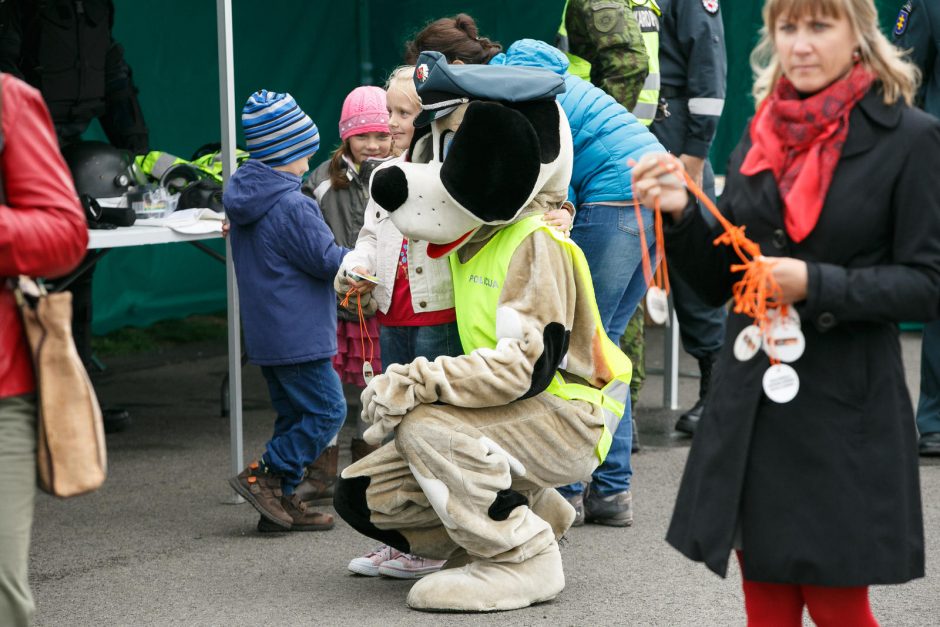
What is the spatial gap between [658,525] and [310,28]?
225 inches

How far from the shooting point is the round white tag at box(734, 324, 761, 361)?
2.58 m

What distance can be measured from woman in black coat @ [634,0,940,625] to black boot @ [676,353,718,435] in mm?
3904

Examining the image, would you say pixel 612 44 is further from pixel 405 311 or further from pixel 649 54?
pixel 405 311

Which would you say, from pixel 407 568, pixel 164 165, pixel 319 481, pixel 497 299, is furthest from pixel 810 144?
pixel 164 165

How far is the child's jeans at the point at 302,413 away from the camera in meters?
4.73

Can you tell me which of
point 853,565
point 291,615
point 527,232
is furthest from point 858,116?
point 291,615

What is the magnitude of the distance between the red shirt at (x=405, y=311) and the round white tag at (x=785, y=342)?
161 cm

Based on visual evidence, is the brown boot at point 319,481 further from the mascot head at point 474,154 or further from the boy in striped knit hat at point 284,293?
the mascot head at point 474,154

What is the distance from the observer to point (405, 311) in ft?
13.6

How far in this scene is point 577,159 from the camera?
4355 millimetres

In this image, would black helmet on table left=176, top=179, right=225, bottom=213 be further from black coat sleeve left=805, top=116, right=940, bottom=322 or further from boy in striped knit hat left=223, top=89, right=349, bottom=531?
black coat sleeve left=805, top=116, right=940, bottom=322

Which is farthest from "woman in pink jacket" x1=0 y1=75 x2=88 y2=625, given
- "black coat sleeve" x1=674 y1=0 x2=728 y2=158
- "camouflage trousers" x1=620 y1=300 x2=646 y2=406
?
"black coat sleeve" x1=674 y1=0 x2=728 y2=158

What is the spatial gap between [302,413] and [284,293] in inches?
16.9

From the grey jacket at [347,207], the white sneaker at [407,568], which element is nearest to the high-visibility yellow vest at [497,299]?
the white sneaker at [407,568]
